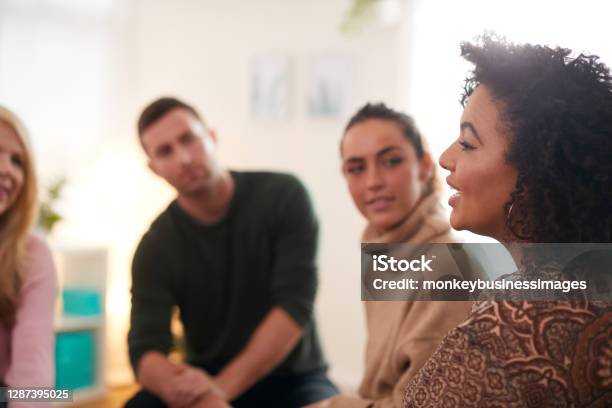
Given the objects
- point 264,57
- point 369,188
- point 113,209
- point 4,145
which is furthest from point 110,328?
point 369,188

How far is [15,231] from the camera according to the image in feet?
4.96

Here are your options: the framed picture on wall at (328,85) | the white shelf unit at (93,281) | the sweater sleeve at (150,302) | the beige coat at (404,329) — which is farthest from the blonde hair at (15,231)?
the framed picture on wall at (328,85)

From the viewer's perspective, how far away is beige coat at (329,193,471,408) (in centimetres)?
111

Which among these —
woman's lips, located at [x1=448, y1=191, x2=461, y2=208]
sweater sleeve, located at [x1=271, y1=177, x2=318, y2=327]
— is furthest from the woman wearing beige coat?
sweater sleeve, located at [x1=271, y1=177, x2=318, y2=327]

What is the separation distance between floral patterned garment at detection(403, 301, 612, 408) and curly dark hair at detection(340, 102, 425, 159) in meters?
0.65

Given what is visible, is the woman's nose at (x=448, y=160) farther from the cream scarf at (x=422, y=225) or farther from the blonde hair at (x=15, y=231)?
the blonde hair at (x=15, y=231)

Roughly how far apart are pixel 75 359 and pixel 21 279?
186cm

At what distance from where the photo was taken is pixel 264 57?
3.67 m

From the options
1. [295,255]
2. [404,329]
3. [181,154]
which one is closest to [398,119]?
[404,329]

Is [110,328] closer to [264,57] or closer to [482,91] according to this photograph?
[264,57]

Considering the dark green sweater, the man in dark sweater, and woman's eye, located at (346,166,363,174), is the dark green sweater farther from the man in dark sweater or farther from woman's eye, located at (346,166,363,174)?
woman's eye, located at (346,166,363,174)

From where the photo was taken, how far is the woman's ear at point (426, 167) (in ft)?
4.59

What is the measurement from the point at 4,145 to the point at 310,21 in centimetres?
238

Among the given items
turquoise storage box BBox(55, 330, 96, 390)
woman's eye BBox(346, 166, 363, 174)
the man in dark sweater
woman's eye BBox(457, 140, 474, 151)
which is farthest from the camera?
turquoise storage box BBox(55, 330, 96, 390)
